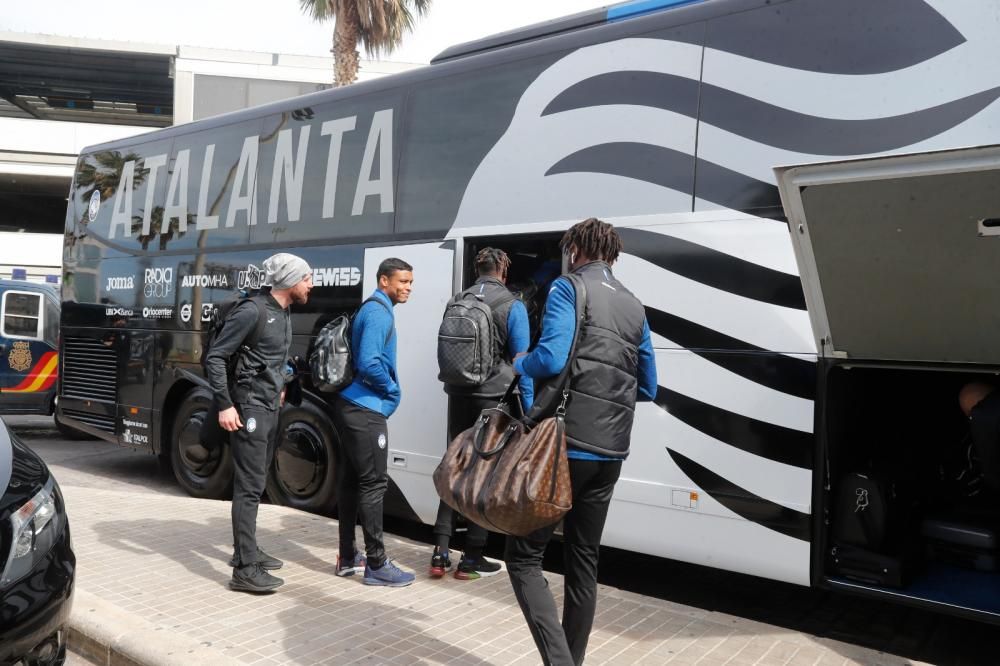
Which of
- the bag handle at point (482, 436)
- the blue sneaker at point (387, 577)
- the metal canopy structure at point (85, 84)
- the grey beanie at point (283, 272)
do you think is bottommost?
the blue sneaker at point (387, 577)

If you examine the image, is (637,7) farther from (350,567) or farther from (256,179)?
(350,567)

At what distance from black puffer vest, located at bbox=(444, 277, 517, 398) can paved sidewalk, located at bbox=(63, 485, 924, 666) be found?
114 cm

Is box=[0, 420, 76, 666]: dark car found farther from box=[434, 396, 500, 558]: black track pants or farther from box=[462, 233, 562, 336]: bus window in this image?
box=[462, 233, 562, 336]: bus window

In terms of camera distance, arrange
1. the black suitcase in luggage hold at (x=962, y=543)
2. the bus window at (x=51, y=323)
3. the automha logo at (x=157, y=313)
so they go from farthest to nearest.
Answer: the bus window at (x=51, y=323), the automha logo at (x=157, y=313), the black suitcase in luggage hold at (x=962, y=543)

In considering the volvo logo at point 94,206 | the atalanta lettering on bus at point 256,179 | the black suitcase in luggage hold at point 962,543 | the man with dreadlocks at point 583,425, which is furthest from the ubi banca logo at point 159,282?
the black suitcase in luggage hold at point 962,543

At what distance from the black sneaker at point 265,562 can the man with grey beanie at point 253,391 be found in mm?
24

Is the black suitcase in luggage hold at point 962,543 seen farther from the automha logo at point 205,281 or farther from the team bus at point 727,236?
the automha logo at point 205,281

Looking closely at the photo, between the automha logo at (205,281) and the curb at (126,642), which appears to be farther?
the automha logo at (205,281)

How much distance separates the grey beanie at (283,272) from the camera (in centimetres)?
434

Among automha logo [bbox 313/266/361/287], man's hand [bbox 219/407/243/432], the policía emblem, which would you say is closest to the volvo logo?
the policía emblem

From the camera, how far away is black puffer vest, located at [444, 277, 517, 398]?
179 inches

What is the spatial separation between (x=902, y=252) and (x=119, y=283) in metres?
7.14

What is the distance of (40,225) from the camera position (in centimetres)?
3647

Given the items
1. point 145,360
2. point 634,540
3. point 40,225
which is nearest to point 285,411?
point 145,360
